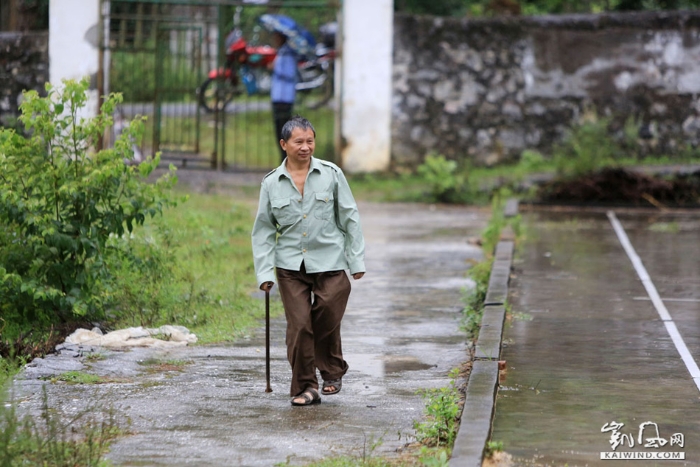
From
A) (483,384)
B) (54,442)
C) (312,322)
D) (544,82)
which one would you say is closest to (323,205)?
(312,322)

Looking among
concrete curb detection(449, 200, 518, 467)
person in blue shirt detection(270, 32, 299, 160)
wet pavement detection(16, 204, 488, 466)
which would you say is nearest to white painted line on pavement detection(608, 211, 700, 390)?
concrete curb detection(449, 200, 518, 467)

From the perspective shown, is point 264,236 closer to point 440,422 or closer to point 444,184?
point 440,422

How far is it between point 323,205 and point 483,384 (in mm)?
1373

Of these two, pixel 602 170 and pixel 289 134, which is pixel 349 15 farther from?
pixel 289 134

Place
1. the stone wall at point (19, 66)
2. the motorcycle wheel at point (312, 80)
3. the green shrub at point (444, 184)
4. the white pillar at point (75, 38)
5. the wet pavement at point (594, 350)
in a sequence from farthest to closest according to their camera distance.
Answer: the motorcycle wheel at point (312, 80), the stone wall at point (19, 66), the white pillar at point (75, 38), the green shrub at point (444, 184), the wet pavement at point (594, 350)

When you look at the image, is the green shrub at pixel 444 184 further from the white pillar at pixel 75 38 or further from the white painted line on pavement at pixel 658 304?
the white pillar at pixel 75 38

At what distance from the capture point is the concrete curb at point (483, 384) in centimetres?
495

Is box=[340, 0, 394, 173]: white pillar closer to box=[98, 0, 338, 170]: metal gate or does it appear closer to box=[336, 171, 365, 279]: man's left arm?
box=[98, 0, 338, 170]: metal gate

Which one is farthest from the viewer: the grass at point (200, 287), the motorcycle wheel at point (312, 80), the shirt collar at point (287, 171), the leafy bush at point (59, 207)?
Answer: the motorcycle wheel at point (312, 80)

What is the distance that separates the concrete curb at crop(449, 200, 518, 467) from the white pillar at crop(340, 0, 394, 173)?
25.9 ft

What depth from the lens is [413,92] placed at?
1744cm

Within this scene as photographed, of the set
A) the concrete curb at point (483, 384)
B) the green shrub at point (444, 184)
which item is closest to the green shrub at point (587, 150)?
the green shrub at point (444, 184)

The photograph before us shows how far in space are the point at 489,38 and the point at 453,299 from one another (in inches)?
369

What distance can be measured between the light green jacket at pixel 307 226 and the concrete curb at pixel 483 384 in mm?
964
